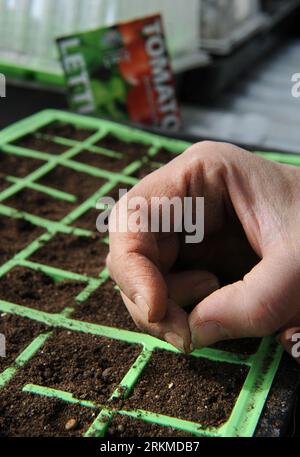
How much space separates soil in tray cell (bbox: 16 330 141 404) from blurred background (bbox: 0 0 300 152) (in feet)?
2.78

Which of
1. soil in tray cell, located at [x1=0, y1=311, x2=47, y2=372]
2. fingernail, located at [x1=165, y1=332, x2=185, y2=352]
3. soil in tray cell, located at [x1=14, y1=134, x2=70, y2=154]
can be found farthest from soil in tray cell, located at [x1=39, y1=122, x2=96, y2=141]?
fingernail, located at [x1=165, y1=332, x2=185, y2=352]

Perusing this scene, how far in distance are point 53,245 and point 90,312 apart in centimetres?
18

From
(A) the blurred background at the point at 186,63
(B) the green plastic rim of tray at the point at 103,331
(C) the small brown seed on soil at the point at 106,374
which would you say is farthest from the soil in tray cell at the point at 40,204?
(A) the blurred background at the point at 186,63

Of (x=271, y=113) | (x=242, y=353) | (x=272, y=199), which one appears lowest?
(x=271, y=113)

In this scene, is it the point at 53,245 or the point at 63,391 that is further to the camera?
the point at 53,245

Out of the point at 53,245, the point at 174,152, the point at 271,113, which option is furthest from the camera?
the point at 271,113

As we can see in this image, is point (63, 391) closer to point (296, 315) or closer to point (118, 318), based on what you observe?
point (118, 318)

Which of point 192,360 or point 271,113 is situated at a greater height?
point 192,360

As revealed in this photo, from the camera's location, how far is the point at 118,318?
80cm

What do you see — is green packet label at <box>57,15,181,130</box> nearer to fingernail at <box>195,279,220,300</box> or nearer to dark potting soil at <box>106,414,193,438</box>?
fingernail at <box>195,279,220,300</box>

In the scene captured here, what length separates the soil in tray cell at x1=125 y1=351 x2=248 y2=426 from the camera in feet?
2.15

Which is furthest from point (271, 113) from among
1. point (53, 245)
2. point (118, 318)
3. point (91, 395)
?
point (91, 395)
